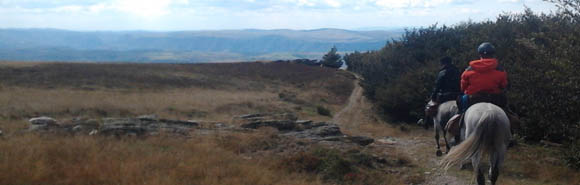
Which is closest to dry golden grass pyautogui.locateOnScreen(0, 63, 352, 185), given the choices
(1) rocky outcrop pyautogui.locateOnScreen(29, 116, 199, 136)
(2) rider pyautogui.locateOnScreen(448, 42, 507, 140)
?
(1) rocky outcrop pyautogui.locateOnScreen(29, 116, 199, 136)

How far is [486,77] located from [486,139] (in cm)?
161

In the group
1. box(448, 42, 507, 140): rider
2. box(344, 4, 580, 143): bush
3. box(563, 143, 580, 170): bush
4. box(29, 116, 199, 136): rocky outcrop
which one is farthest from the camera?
box(29, 116, 199, 136): rocky outcrop

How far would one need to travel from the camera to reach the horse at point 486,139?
285 inches

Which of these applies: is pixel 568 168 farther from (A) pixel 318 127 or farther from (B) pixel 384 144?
(A) pixel 318 127

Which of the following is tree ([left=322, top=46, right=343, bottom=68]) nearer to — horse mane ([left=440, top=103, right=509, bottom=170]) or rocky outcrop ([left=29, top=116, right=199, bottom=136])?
rocky outcrop ([left=29, top=116, right=199, bottom=136])

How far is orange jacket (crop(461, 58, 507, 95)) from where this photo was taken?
8.42m

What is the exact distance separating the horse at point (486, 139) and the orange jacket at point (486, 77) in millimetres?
929

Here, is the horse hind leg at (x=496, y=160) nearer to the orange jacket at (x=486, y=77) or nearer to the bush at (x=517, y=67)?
the orange jacket at (x=486, y=77)

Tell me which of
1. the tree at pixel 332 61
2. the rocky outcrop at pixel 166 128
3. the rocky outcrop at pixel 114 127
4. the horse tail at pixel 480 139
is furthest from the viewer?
the tree at pixel 332 61

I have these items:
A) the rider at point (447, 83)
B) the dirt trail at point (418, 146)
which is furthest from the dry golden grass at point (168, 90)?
the rider at point (447, 83)

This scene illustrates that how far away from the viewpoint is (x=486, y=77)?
8445mm

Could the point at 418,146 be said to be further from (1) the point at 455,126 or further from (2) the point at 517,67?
(1) the point at 455,126

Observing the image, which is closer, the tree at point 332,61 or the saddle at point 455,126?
the saddle at point 455,126

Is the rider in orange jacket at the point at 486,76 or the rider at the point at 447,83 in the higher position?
the rider in orange jacket at the point at 486,76
